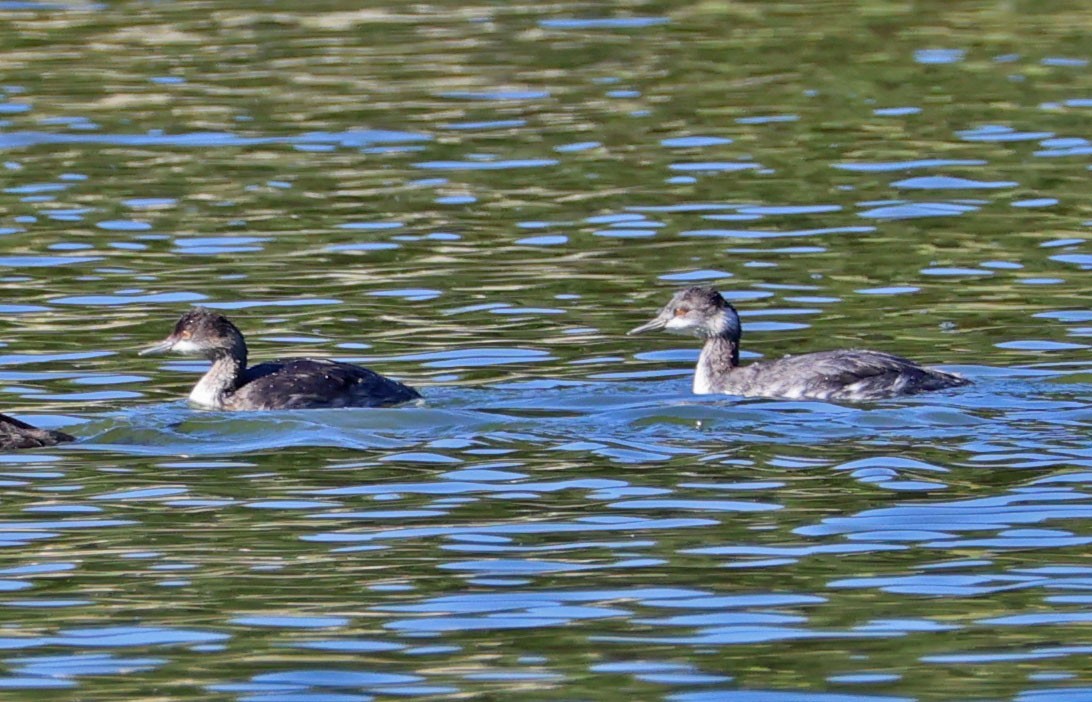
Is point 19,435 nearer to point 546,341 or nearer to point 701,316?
point 546,341

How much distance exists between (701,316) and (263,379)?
2926 mm

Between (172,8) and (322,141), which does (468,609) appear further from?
(172,8)

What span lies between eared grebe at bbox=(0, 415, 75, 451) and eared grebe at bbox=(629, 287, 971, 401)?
14.0 ft

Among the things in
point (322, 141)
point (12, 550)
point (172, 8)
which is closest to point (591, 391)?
point (12, 550)

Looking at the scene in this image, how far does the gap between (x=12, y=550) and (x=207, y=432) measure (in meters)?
2.91

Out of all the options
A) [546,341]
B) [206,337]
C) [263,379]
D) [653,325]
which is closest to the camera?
[263,379]

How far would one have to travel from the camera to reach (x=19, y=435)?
529 inches

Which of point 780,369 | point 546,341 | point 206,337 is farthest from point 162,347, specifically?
point 780,369

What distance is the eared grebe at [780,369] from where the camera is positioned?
47.6 feet

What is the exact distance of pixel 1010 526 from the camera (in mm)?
11352

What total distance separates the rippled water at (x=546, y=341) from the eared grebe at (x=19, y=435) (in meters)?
0.24

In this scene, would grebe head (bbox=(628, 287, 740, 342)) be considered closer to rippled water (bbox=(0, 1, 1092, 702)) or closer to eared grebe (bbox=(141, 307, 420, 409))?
rippled water (bbox=(0, 1, 1092, 702))

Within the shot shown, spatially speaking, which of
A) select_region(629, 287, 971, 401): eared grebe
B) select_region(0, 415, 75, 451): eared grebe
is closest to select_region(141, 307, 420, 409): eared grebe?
select_region(0, 415, 75, 451): eared grebe

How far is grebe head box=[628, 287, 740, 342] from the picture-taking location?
52.2 feet
